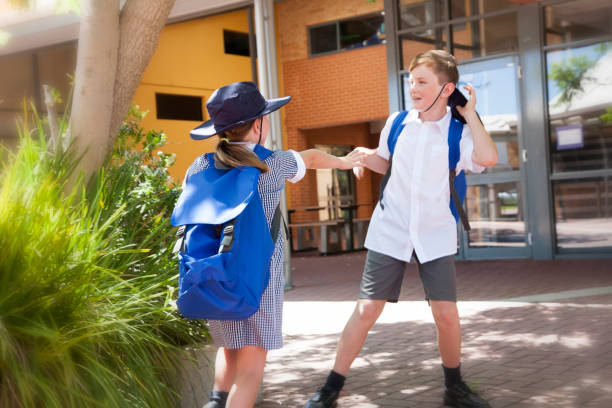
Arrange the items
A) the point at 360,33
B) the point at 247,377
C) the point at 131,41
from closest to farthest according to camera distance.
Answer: the point at 247,377
the point at 131,41
the point at 360,33

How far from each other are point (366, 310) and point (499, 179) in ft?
26.4

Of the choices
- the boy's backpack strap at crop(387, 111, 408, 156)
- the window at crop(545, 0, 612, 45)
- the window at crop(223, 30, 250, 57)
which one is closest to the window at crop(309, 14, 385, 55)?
the window at crop(223, 30, 250, 57)

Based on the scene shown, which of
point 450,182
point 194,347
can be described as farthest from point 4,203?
point 450,182

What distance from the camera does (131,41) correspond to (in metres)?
4.42

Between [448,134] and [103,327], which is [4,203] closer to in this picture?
[103,327]

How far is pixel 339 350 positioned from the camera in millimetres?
3889

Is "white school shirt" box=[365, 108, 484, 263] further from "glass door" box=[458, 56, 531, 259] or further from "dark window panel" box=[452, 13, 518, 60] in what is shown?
"dark window panel" box=[452, 13, 518, 60]

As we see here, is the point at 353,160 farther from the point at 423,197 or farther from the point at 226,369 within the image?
the point at 226,369

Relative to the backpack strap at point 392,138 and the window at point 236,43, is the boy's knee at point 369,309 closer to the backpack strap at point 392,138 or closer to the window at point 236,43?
the backpack strap at point 392,138

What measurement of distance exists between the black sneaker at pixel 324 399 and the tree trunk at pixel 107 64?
1791mm

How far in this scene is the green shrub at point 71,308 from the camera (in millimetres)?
2693

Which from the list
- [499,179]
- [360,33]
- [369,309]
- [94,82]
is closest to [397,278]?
[369,309]

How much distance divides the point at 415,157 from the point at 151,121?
47.4 ft

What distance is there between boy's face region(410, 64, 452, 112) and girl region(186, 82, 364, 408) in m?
0.97
